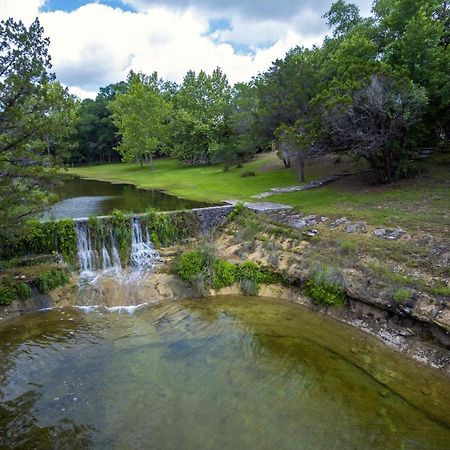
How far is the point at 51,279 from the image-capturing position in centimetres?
1419

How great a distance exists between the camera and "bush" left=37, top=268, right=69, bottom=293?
1399cm

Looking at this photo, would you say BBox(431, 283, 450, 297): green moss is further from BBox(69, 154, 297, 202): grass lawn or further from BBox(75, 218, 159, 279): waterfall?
BBox(69, 154, 297, 202): grass lawn

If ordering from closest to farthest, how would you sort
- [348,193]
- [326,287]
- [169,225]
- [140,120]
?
[326,287], [169,225], [348,193], [140,120]

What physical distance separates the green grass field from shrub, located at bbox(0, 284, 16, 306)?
12.3 m

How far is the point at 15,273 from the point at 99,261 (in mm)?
3127

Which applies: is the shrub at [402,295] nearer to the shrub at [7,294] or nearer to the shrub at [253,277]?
the shrub at [253,277]

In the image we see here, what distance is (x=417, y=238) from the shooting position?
1341cm

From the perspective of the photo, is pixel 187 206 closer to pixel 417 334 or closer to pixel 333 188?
pixel 333 188

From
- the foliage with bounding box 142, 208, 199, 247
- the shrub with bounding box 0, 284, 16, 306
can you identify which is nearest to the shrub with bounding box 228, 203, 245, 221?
the foliage with bounding box 142, 208, 199, 247

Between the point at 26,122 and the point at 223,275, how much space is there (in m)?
8.36

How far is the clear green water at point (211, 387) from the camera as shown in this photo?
7633 mm

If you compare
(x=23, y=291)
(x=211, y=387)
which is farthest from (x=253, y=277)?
(x=23, y=291)

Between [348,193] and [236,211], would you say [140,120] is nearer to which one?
[236,211]

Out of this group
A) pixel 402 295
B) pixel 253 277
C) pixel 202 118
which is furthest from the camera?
pixel 202 118
